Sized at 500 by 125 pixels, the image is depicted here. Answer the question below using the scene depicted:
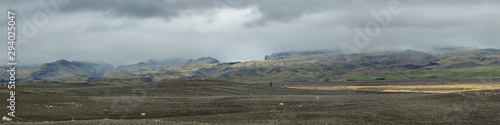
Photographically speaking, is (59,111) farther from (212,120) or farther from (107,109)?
(212,120)

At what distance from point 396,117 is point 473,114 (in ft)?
22.4

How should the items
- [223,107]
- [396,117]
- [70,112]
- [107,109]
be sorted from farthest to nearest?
[223,107] → [107,109] → [70,112] → [396,117]

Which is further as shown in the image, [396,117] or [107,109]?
[107,109]

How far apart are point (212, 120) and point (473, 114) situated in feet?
70.3

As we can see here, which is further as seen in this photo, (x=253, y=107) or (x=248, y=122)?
(x=253, y=107)

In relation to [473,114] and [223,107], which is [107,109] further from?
[473,114]

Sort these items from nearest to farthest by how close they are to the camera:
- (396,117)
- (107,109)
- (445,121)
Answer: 1. (445,121)
2. (396,117)
3. (107,109)

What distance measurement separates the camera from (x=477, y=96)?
41.8 meters

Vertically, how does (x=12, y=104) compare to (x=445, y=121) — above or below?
above

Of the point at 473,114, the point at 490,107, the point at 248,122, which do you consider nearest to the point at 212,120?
the point at 248,122

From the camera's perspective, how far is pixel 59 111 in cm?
3291

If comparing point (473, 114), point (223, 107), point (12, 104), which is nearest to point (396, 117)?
point (473, 114)

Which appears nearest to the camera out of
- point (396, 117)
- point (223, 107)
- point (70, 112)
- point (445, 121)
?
point (445, 121)

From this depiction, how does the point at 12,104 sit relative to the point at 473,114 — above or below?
above
